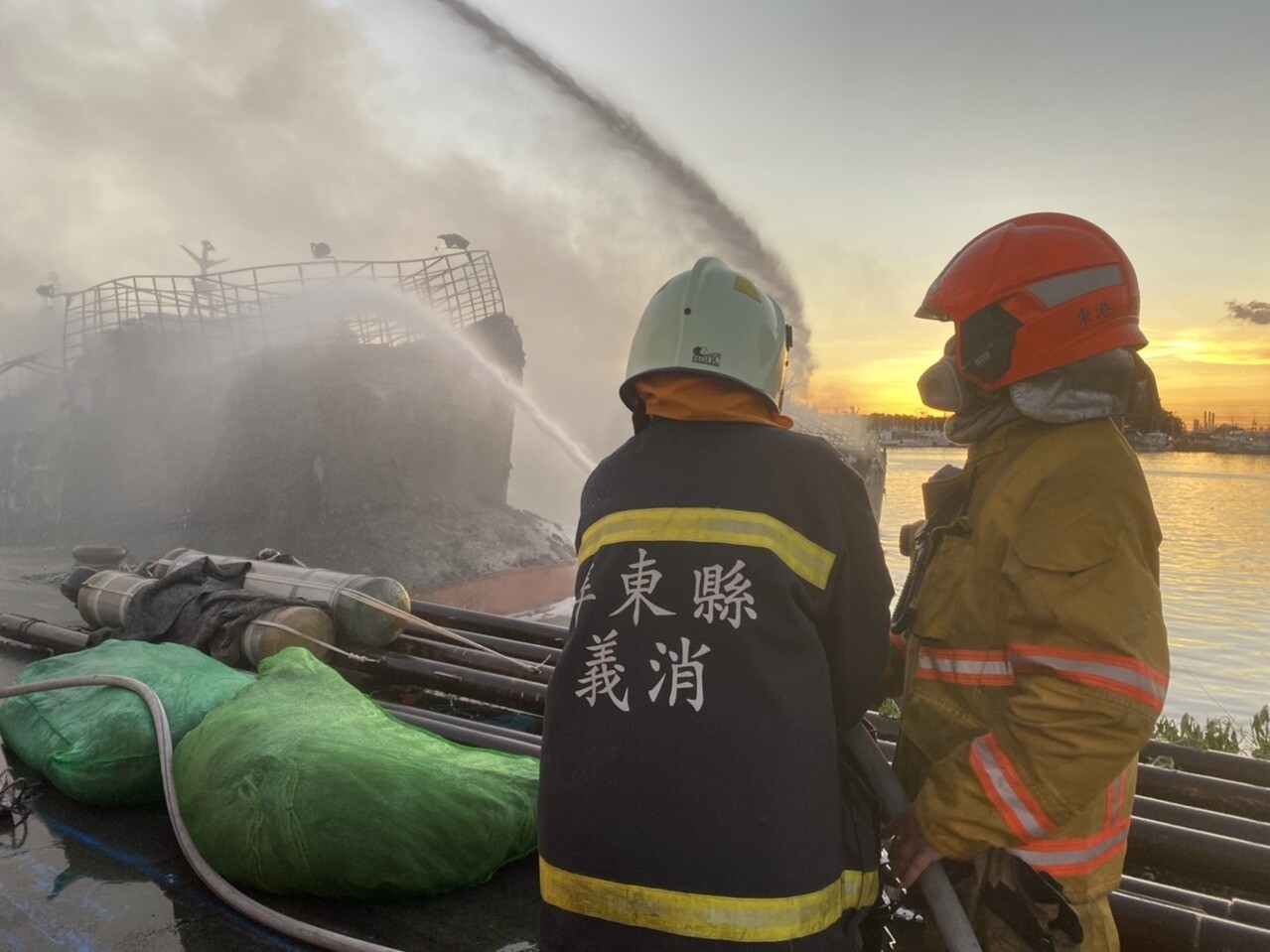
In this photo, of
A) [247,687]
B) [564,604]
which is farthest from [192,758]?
[564,604]

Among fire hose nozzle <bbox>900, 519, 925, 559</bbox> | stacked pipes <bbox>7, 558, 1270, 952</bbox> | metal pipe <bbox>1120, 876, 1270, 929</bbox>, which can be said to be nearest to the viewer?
fire hose nozzle <bbox>900, 519, 925, 559</bbox>

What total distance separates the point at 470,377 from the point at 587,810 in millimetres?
20283

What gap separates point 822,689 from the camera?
1.83 m

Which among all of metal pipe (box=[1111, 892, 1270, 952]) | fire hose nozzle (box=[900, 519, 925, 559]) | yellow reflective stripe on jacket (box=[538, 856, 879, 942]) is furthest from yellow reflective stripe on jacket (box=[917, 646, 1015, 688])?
metal pipe (box=[1111, 892, 1270, 952])

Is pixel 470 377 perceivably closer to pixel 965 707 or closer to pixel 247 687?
pixel 247 687

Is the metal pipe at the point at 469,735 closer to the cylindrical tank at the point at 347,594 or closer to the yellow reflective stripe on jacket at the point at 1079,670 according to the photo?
the cylindrical tank at the point at 347,594

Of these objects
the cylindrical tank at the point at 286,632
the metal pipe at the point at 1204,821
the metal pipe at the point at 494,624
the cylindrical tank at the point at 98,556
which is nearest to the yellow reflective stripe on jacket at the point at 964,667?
the metal pipe at the point at 1204,821

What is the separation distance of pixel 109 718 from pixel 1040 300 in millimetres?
4076

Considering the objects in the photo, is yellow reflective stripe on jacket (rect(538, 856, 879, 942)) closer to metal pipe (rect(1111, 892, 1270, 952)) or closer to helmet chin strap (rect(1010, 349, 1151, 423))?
helmet chin strap (rect(1010, 349, 1151, 423))

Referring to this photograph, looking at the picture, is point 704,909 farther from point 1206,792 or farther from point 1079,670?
point 1206,792

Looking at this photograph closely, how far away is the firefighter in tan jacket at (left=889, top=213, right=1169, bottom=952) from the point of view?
168 cm

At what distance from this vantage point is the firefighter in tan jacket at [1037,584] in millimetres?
1681

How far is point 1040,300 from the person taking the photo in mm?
1993

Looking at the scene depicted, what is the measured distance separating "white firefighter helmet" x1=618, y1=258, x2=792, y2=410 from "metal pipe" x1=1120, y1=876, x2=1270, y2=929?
2125 mm
